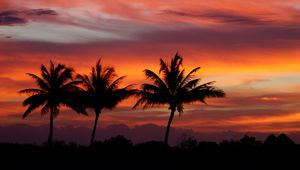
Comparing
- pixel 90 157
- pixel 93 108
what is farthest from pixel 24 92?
pixel 90 157

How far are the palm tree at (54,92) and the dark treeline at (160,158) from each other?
11.5 meters

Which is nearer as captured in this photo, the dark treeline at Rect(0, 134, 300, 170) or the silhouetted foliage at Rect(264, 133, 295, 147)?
the dark treeline at Rect(0, 134, 300, 170)

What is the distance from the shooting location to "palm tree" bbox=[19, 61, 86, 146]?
195 ft

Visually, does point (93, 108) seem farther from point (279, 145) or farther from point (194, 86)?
point (279, 145)

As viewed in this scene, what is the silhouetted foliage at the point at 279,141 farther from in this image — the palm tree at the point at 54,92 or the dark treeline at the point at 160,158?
the palm tree at the point at 54,92

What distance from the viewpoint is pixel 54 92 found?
197 ft

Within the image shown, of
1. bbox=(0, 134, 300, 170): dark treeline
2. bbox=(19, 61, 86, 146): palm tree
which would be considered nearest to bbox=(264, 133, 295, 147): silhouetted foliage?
bbox=(0, 134, 300, 170): dark treeline

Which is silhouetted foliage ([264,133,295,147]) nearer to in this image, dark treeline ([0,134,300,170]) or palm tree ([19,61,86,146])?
dark treeline ([0,134,300,170])

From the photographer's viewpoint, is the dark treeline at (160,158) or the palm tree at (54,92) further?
the palm tree at (54,92)

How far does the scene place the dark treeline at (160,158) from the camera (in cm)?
3972

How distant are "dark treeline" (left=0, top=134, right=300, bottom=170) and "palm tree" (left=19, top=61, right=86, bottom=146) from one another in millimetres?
11534

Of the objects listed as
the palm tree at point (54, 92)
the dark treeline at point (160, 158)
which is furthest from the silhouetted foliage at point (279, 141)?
the palm tree at point (54, 92)

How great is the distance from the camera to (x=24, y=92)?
197 ft

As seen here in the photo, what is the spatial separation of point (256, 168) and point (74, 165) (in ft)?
40.5
